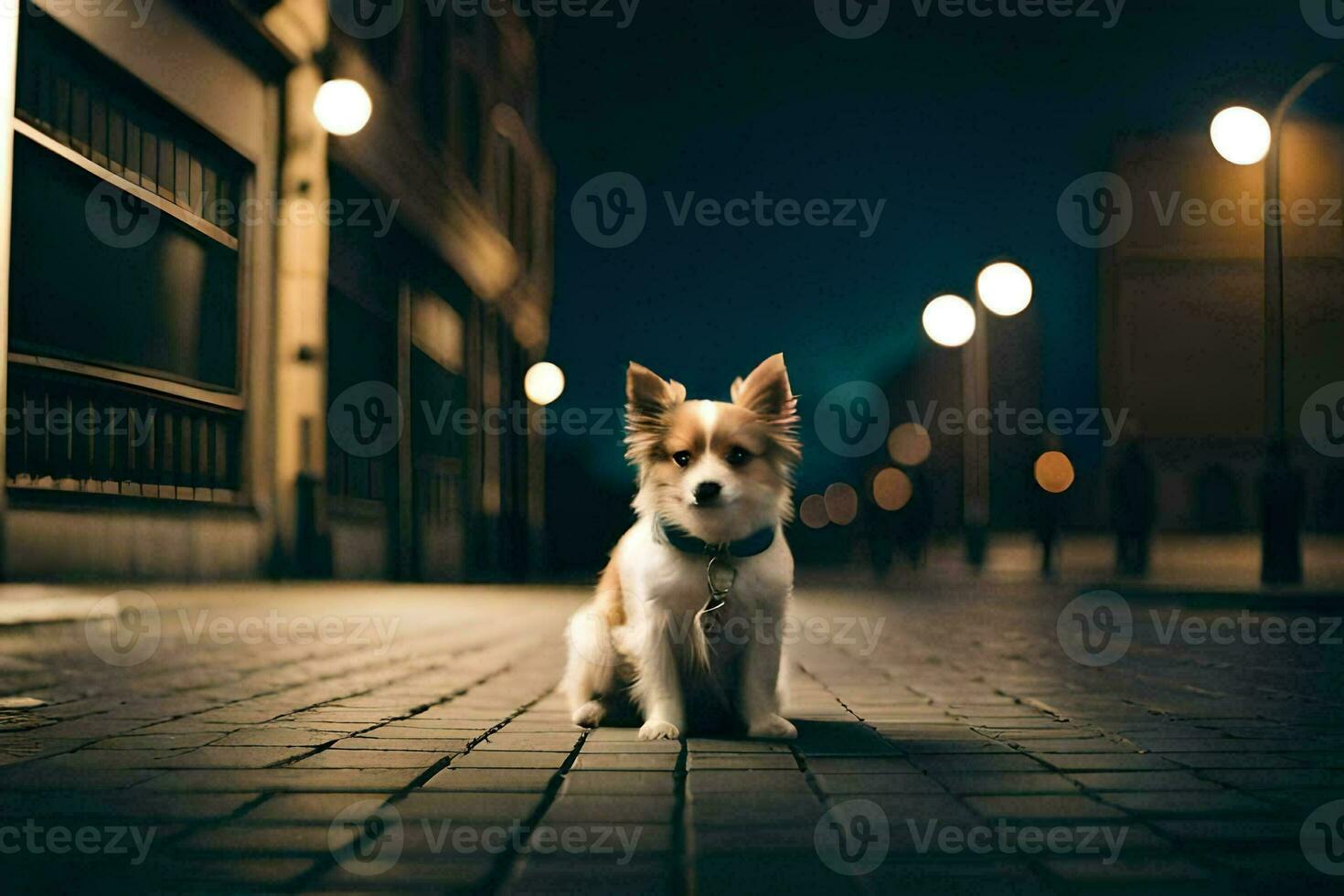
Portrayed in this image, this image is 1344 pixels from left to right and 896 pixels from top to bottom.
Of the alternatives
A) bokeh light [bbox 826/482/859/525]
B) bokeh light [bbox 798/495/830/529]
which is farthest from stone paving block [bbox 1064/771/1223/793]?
bokeh light [bbox 826/482/859/525]

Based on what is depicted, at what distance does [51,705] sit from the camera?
6.01 m

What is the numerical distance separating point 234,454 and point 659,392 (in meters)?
12.6

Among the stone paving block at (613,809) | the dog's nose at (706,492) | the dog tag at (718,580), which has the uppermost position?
the dog's nose at (706,492)

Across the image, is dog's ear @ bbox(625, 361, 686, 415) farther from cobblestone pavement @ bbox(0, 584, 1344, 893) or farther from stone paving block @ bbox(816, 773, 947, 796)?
stone paving block @ bbox(816, 773, 947, 796)

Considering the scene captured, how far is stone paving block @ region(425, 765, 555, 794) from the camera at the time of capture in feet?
13.0

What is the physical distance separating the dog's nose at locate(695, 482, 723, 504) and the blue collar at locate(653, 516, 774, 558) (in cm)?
20

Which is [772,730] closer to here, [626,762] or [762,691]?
[762,691]

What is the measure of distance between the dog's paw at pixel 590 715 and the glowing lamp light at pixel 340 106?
1229 centimetres

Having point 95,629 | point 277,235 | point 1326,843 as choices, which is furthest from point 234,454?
point 1326,843

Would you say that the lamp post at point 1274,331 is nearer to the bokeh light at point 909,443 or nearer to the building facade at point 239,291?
the building facade at point 239,291

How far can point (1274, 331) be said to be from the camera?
52.4 ft

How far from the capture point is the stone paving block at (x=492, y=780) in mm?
3963

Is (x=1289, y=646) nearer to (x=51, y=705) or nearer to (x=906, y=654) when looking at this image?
(x=906, y=654)

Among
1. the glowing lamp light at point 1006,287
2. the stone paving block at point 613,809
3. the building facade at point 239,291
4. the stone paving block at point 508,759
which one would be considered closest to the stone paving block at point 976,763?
the stone paving block at point 613,809
